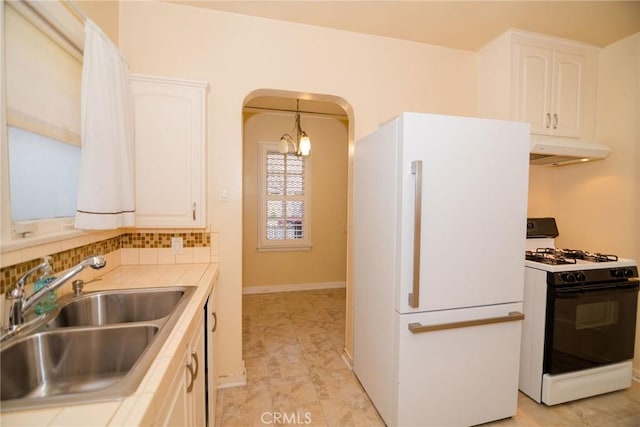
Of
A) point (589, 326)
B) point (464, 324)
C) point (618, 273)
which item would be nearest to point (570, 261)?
point (618, 273)

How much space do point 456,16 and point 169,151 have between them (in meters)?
2.13

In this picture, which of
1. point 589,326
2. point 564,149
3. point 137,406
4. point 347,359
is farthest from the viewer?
point 347,359

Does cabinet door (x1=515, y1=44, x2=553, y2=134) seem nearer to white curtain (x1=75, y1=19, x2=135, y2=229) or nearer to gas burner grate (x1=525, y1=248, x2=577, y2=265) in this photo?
gas burner grate (x1=525, y1=248, x2=577, y2=265)

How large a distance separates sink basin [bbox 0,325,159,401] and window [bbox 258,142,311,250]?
3.16 meters

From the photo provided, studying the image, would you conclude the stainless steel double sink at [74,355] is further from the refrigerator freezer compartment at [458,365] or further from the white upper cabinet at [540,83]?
the white upper cabinet at [540,83]

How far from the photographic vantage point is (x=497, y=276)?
5.27ft

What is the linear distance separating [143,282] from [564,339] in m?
2.57

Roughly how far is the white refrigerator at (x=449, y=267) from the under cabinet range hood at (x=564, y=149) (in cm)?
60

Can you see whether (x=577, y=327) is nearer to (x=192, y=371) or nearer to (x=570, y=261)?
(x=570, y=261)

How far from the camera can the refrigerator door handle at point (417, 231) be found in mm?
1421

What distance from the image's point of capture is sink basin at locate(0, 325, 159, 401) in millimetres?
861

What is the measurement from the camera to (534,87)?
213 cm

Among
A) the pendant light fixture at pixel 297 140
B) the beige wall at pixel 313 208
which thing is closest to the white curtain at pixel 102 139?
the pendant light fixture at pixel 297 140

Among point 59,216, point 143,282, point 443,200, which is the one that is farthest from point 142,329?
point 443,200
